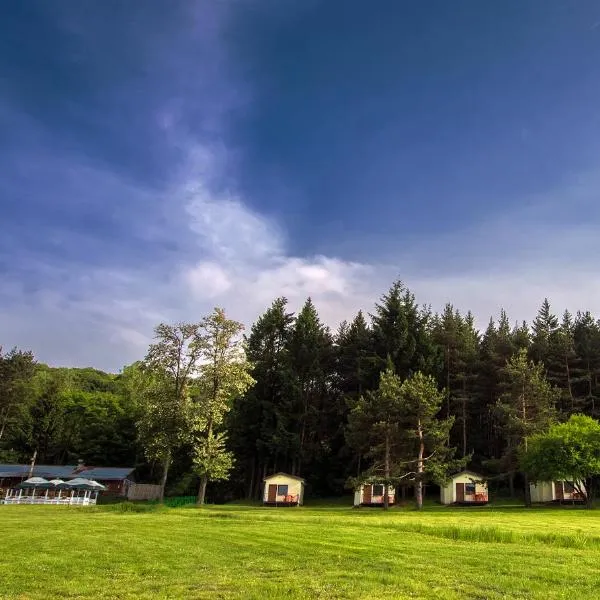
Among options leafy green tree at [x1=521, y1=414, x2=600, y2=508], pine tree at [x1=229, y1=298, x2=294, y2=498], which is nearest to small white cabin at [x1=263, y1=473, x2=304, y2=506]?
pine tree at [x1=229, y1=298, x2=294, y2=498]

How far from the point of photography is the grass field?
9289 millimetres

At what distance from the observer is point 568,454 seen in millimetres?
37844

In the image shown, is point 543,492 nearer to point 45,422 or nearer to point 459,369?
point 459,369

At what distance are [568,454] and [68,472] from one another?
57.3m

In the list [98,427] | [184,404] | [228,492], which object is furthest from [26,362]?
[184,404]

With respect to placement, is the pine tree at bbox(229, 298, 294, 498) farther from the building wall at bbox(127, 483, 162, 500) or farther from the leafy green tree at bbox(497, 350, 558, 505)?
the leafy green tree at bbox(497, 350, 558, 505)

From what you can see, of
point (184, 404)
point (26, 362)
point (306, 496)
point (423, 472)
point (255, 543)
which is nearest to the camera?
point (255, 543)

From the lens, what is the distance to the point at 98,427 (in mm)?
78688

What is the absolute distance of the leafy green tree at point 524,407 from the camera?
44.2 m

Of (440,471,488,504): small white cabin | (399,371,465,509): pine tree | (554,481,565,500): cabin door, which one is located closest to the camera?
(399,371,465,509): pine tree

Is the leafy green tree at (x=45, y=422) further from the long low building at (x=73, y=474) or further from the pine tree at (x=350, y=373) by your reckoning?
the pine tree at (x=350, y=373)

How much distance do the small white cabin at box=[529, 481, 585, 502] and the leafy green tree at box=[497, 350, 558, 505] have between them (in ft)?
15.8

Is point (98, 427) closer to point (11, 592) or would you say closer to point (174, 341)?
point (174, 341)

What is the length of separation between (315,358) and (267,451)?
1167 cm
